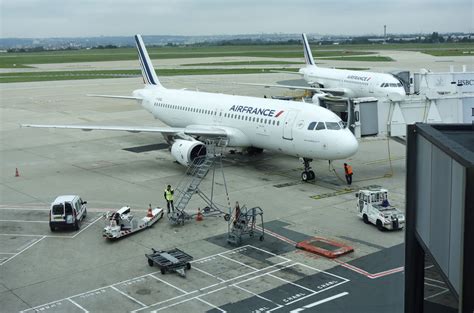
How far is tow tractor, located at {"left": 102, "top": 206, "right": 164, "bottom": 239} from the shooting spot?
2475 cm

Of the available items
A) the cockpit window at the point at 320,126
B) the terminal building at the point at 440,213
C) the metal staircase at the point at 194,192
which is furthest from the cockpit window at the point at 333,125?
the terminal building at the point at 440,213

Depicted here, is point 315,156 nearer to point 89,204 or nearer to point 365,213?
point 365,213

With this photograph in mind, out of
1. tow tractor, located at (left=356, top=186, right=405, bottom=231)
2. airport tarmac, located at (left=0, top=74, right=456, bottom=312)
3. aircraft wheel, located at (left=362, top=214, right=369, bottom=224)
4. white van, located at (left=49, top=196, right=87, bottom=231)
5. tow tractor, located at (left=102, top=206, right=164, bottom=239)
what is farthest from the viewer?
aircraft wheel, located at (left=362, top=214, right=369, bottom=224)

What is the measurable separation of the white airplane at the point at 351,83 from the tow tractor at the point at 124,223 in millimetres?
33647

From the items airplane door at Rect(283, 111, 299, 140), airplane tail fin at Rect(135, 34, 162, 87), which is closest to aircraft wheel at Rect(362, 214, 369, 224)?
airplane door at Rect(283, 111, 299, 140)

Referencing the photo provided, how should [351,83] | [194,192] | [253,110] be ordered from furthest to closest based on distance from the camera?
[351,83] < [253,110] < [194,192]

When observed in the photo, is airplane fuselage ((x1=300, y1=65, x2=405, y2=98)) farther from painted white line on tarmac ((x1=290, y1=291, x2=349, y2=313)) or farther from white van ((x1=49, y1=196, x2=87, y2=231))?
painted white line on tarmac ((x1=290, y1=291, x2=349, y2=313))

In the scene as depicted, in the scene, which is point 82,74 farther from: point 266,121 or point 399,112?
point 399,112

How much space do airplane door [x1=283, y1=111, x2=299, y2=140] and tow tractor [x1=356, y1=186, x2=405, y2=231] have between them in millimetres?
6991

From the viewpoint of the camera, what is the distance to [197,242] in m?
24.5

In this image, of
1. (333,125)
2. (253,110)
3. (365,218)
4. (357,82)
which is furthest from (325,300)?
(357,82)

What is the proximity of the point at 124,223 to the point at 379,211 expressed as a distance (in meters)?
11.1

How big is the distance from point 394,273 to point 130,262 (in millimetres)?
9680

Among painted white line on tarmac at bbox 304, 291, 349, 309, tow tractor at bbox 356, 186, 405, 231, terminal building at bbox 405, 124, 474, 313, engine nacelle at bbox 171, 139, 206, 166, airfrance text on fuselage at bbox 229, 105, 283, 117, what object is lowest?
painted white line on tarmac at bbox 304, 291, 349, 309
